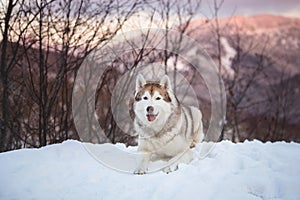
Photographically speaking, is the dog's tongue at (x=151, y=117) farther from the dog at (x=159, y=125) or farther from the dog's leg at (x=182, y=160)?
the dog's leg at (x=182, y=160)

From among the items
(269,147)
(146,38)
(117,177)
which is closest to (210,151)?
(269,147)

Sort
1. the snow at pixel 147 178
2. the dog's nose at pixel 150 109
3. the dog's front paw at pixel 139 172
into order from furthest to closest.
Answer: the dog's nose at pixel 150 109 → the dog's front paw at pixel 139 172 → the snow at pixel 147 178

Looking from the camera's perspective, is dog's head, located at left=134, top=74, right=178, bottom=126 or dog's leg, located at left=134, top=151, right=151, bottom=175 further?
dog's head, located at left=134, top=74, right=178, bottom=126

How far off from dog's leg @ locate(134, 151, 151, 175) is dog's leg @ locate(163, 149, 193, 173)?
0.26 metres

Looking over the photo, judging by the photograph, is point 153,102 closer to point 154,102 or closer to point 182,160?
point 154,102

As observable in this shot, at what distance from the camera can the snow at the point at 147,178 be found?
12.2 ft

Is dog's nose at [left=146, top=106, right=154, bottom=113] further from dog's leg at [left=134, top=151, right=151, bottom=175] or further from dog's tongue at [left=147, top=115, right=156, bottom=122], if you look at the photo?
dog's leg at [left=134, top=151, right=151, bottom=175]

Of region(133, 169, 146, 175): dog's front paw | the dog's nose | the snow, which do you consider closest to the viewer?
the snow

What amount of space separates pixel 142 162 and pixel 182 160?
53 cm

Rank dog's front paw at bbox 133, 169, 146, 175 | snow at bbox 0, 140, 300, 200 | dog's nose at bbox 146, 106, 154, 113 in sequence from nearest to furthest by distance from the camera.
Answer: snow at bbox 0, 140, 300, 200 → dog's front paw at bbox 133, 169, 146, 175 → dog's nose at bbox 146, 106, 154, 113

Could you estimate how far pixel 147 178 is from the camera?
13.4ft

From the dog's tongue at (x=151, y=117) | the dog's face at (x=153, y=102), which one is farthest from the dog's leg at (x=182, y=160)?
the dog's tongue at (x=151, y=117)

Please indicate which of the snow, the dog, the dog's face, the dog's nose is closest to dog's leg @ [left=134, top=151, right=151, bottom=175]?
the dog

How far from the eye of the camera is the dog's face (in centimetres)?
449
